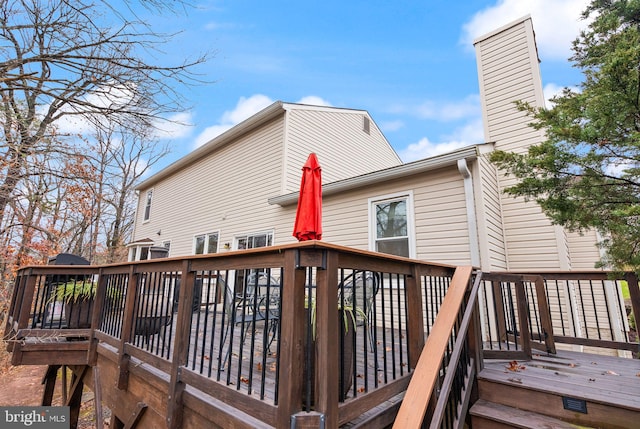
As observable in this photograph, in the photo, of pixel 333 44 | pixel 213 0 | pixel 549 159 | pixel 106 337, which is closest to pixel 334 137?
pixel 333 44

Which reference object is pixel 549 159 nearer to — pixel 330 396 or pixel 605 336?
pixel 330 396

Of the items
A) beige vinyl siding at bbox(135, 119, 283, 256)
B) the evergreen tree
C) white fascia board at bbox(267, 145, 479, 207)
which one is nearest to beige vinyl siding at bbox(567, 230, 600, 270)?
white fascia board at bbox(267, 145, 479, 207)

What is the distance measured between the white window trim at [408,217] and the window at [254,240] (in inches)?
114

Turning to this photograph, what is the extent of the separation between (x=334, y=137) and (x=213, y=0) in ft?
21.4

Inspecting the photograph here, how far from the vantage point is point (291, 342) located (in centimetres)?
150

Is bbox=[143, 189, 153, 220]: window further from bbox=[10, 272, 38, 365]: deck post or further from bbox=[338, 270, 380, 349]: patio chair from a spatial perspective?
bbox=[338, 270, 380, 349]: patio chair

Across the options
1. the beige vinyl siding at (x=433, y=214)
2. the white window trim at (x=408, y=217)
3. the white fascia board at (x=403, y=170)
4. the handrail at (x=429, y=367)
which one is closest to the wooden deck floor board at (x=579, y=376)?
the handrail at (x=429, y=367)

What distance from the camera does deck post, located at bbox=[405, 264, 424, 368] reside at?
2309 millimetres

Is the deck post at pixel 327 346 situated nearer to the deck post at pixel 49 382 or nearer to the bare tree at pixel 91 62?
the bare tree at pixel 91 62

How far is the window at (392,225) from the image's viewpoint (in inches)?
219

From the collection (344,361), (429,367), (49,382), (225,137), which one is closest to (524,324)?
(429,367)

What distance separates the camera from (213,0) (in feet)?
10.8

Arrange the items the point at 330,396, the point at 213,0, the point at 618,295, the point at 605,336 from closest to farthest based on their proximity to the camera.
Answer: the point at 330,396 → the point at 213,0 → the point at 618,295 → the point at 605,336

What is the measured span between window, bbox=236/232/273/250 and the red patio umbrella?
13.0 ft
